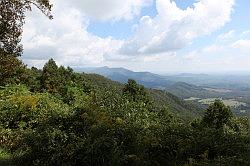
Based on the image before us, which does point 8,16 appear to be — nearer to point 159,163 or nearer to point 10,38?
point 10,38

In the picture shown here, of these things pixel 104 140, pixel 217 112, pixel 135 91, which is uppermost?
pixel 104 140

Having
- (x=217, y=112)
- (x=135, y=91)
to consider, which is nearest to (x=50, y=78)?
(x=135, y=91)

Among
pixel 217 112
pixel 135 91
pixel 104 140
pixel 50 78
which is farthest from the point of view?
pixel 135 91

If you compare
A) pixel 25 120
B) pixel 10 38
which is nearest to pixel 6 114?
pixel 25 120

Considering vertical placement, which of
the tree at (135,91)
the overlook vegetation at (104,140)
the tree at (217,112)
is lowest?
the tree at (217,112)

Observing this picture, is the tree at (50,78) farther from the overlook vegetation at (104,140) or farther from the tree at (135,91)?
the overlook vegetation at (104,140)

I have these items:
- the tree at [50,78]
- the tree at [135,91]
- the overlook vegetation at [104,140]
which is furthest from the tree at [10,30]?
the tree at [135,91]

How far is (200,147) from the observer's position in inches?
477

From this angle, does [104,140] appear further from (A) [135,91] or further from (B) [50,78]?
(A) [135,91]

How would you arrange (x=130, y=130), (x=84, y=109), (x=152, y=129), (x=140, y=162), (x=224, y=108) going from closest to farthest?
(x=140, y=162) → (x=130, y=130) → (x=152, y=129) → (x=84, y=109) → (x=224, y=108)

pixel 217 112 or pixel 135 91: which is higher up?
pixel 135 91

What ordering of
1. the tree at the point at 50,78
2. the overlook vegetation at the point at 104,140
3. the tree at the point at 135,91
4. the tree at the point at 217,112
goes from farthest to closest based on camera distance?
the tree at the point at 135,91, the tree at the point at 217,112, the tree at the point at 50,78, the overlook vegetation at the point at 104,140

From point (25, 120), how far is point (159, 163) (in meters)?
11.4

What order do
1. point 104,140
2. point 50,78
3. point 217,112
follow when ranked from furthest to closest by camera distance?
point 217,112 < point 50,78 < point 104,140
